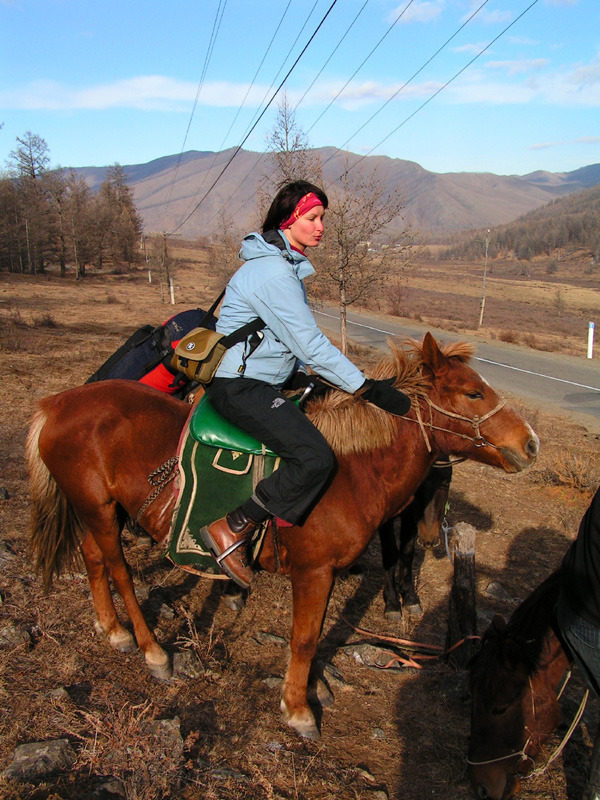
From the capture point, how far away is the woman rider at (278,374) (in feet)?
9.70

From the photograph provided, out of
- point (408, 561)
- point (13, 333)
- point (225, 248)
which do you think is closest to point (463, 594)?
point (408, 561)

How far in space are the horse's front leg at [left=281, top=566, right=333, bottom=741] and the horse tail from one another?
5.91ft

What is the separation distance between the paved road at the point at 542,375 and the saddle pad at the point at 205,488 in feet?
21.0

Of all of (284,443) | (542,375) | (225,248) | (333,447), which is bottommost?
(542,375)

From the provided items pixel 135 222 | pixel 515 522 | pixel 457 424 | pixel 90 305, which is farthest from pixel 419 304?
pixel 457 424

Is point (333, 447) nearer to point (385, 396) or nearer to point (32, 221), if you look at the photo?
point (385, 396)

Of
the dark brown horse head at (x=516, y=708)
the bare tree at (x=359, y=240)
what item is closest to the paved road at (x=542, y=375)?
the bare tree at (x=359, y=240)

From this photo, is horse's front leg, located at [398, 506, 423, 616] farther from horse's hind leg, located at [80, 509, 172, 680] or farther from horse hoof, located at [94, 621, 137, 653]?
horse hoof, located at [94, 621, 137, 653]

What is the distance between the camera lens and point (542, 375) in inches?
677

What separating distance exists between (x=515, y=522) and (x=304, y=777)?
479 cm

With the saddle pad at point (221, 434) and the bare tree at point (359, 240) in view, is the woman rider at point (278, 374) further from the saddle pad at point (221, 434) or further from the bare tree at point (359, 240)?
the bare tree at point (359, 240)

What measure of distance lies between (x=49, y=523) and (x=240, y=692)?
1.78 meters

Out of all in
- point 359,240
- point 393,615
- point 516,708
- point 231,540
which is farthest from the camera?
point 359,240

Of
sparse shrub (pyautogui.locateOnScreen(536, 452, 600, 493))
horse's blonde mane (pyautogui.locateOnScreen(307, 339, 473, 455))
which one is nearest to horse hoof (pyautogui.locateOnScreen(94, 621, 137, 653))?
horse's blonde mane (pyautogui.locateOnScreen(307, 339, 473, 455))
